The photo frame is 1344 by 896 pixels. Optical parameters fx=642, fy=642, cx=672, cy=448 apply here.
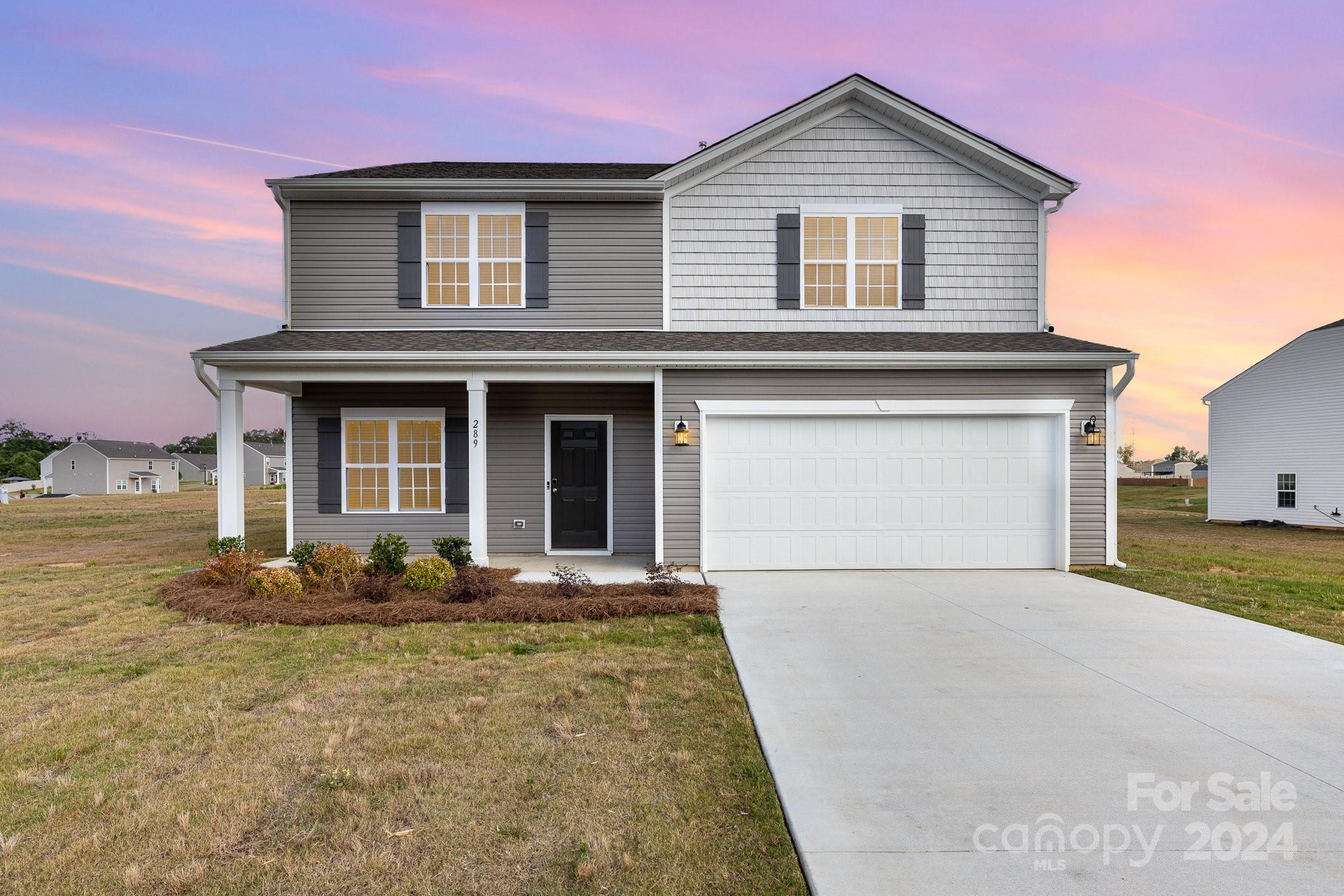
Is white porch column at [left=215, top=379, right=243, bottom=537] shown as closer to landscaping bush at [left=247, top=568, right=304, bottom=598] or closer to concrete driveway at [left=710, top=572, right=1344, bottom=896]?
landscaping bush at [left=247, top=568, right=304, bottom=598]

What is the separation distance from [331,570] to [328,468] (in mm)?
3580

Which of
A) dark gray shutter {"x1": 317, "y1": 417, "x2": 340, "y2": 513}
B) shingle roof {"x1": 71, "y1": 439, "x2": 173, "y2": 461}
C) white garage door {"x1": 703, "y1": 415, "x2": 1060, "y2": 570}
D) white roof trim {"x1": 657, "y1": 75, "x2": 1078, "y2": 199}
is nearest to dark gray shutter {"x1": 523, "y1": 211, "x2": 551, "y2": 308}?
white roof trim {"x1": 657, "y1": 75, "x2": 1078, "y2": 199}

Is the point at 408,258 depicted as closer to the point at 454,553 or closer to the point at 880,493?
the point at 454,553

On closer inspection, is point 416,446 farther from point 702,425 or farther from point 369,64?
point 369,64

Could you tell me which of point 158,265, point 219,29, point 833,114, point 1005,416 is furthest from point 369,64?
point 1005,416

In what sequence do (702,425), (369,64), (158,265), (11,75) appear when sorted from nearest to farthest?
(702,425)
(369,64)
(11,75)
(158,265)

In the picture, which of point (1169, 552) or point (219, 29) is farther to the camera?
point (1169, 552)

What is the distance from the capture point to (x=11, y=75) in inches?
557

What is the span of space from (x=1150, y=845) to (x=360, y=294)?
443 inches

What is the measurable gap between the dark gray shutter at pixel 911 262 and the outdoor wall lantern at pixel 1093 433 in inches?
118

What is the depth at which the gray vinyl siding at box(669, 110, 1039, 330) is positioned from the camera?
10.3 metres

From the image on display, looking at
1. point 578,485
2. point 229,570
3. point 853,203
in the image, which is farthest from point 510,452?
point 853,203

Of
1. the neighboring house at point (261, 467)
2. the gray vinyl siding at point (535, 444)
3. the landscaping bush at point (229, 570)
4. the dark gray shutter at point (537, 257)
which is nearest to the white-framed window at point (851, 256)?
the gray vinyl siding at point (535, 444)

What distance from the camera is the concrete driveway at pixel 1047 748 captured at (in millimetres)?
2551
